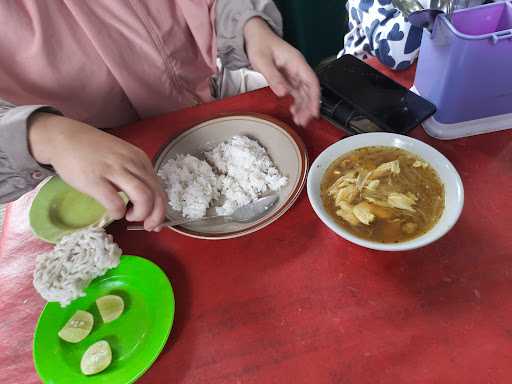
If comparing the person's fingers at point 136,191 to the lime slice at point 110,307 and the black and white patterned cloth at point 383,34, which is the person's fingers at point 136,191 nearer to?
the lime slice at point 110,307

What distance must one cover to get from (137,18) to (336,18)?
1.04 m

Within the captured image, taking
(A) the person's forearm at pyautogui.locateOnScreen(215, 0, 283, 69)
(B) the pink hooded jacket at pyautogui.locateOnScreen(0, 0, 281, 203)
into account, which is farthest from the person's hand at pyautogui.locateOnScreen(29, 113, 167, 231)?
(A) the person's forearm at pyautogui.locateOnScreen(215, 0, 283, 69)

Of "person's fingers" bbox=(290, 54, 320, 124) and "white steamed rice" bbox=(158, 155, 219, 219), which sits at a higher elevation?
"person's fingers" bbox=(290, 54, 320, 124)

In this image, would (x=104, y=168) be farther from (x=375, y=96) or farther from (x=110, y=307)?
(x=375, y=96)

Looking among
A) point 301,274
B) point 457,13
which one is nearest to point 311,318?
point 301,274

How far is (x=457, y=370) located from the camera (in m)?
0.53

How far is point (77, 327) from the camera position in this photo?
649mm

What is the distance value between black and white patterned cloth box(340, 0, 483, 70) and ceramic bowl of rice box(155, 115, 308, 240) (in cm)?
37

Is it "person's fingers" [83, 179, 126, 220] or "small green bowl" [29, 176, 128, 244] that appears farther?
"small green bowl" [29, 176, 128, 244]

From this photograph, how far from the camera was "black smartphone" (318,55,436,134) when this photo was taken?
0.78m

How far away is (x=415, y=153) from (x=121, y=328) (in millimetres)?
612

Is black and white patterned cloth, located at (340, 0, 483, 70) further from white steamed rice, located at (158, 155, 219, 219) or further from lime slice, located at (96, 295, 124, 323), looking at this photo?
lime slice, located at (96, 295, 124, 323)

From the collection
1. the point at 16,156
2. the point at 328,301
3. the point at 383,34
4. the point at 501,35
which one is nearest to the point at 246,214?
the point at 328,301

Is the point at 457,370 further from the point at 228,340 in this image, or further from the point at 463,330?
the point at 228,340
